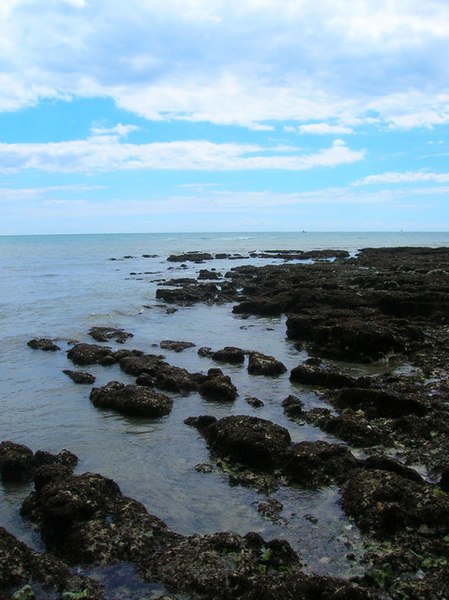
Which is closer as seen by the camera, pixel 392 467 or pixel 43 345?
pixel 392 467

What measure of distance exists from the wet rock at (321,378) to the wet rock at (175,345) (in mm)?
5711

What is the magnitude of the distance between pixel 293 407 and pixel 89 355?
8.35m

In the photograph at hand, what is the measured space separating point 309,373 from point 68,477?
786 cm

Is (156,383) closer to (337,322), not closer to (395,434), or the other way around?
(395,434)

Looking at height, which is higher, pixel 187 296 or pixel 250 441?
pixel 187 296

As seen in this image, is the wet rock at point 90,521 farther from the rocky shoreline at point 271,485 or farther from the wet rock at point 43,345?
the wet rock at point 43,345

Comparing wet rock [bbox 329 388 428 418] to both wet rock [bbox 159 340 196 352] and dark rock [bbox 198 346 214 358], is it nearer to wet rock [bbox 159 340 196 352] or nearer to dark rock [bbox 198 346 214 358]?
dark rock [bbox 198 346 214 358]

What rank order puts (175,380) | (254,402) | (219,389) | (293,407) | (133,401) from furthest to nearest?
(175,380)
(219,389)
(254,402)
(133,401)
(293,407)

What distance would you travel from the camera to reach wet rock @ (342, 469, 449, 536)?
22.8ft

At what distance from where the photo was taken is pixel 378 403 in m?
11.6

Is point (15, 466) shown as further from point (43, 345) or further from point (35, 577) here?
point (43, 345)

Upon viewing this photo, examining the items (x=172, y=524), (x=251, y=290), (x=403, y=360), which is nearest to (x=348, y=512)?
(x=172, y=524)

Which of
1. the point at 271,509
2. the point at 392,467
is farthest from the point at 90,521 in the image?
the point at 392,467

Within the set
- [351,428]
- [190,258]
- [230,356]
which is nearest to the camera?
[351,428]
